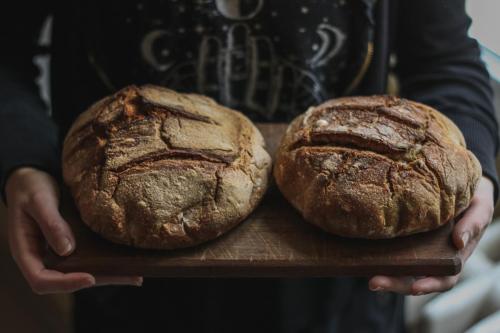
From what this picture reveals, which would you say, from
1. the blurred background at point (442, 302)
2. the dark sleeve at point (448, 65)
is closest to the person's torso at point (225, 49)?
the dark sleeve at point (448, 65)

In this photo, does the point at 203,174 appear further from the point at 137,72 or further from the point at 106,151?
the point at 137,72

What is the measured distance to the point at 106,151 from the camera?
90 cm

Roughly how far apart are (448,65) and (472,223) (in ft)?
1.27

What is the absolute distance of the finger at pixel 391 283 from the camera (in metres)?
0.86

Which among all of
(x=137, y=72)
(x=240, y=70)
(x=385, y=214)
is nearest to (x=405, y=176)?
(x=385, y=214)

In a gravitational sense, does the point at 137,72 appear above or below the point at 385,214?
above

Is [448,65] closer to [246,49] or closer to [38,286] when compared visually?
[246,49]

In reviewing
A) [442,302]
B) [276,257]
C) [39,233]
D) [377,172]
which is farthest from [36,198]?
[442,302]

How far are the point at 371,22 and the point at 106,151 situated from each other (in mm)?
562

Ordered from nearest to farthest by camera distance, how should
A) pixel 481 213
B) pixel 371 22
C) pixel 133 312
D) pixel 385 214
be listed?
pixel 385 214 < pixel 481 213 < pixel 371 22 < pixel 133 312

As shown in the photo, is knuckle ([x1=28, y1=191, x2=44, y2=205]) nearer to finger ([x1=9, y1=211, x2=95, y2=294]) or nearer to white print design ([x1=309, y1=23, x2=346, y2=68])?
finger ([x1=9, y1=211, x2=95, y2=294])

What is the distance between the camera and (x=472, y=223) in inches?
36.0

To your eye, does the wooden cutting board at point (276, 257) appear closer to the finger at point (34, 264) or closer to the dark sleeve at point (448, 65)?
the finger at point (34, 264)

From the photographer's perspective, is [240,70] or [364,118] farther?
[240,70]
